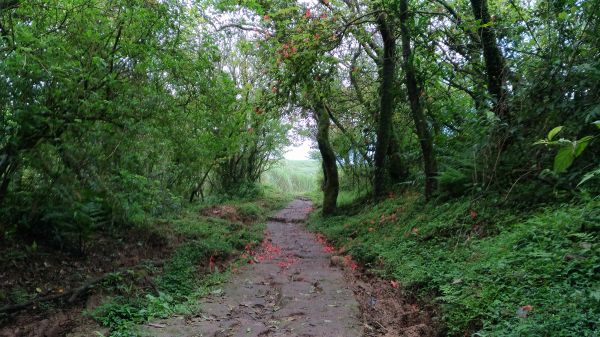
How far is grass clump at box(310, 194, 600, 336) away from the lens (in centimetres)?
303

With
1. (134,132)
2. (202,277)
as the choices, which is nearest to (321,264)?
(202,277)

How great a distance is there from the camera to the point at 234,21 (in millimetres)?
10906

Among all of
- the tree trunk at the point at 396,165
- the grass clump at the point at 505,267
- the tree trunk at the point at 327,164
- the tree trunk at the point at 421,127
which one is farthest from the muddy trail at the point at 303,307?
the tree trunk at the point at 327,164

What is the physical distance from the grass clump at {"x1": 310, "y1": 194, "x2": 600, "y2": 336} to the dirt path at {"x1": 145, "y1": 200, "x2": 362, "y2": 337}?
97 cm

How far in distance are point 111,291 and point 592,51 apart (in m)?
7.35

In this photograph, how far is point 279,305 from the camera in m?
5.23

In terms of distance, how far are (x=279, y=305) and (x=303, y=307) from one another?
0.36 metres

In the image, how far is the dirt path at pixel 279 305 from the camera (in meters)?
4.23

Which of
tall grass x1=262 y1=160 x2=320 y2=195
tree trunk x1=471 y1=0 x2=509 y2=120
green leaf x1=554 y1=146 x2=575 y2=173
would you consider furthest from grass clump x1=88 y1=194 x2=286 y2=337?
tall grass x1=262 y1=160 x2=320 y2=195

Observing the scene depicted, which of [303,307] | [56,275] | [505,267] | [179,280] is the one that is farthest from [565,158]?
[56,275]

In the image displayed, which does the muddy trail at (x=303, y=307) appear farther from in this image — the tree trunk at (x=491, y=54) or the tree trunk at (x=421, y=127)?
the tree trunk at (x=491, y=54)

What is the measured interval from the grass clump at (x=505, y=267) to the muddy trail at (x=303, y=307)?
1.33 ft

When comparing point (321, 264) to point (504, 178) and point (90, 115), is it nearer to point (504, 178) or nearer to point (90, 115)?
point (504, 178)

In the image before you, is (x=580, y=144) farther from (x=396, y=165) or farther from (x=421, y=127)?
(x=396, y=165)
